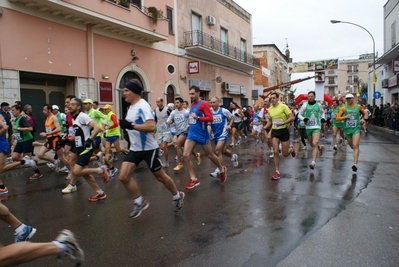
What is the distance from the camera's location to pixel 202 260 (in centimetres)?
342

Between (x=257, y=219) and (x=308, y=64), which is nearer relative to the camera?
(x=257, y=219)

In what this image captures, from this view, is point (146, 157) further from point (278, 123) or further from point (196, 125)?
point (278, 123)

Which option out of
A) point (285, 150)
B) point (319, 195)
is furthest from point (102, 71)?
point (319, 195)

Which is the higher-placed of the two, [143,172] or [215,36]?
[215,36]

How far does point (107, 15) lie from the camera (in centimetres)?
1478

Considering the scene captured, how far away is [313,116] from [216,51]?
54.1ft

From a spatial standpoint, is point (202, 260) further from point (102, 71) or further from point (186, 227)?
point (102, 71)

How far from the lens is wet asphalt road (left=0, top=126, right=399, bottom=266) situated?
11.8ft

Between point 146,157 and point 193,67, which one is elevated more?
point 193,67

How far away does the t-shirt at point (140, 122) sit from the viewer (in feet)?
15.1

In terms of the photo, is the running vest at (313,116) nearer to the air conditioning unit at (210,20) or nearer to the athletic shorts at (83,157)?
the athletic shorts at (83,157)

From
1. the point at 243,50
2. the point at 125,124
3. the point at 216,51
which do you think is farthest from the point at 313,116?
the point at 243,50

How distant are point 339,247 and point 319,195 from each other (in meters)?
2.24

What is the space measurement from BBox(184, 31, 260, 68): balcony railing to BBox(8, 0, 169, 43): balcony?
325cm
